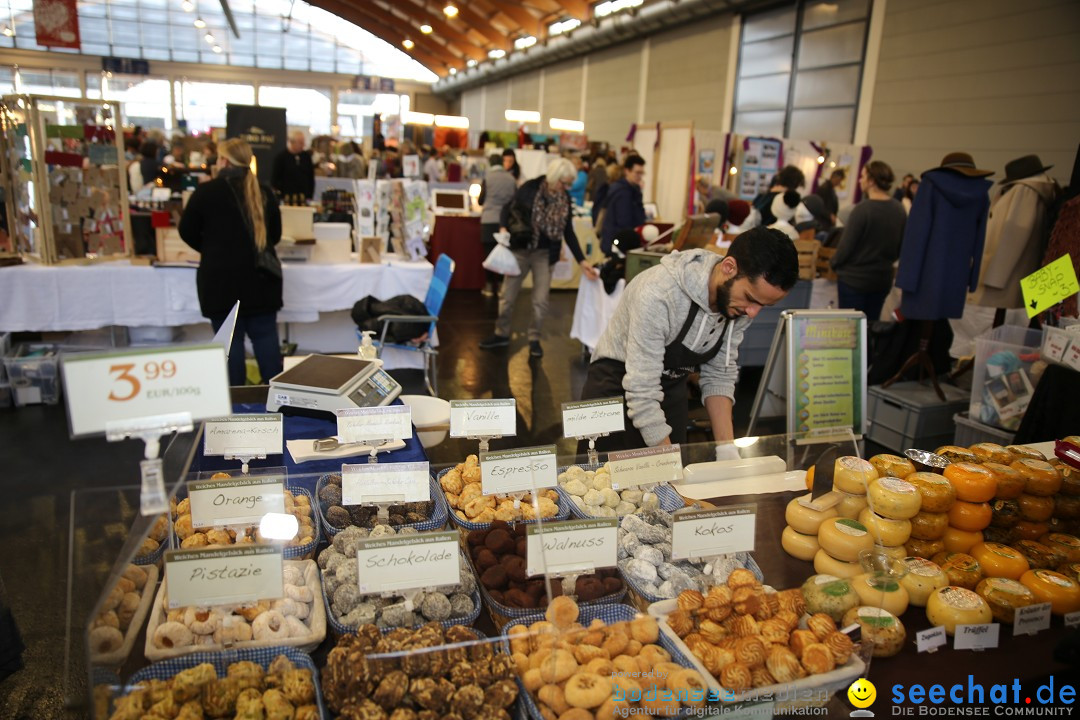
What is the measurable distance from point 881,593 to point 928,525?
0.31 m

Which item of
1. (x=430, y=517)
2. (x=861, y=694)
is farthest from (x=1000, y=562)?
(x=430, y=517)

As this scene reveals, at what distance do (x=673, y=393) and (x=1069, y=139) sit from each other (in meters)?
6.77

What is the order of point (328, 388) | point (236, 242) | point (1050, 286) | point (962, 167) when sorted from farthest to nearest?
point (962, 167) → point (236, 242) → point (1050, 286) → point (328, 388)

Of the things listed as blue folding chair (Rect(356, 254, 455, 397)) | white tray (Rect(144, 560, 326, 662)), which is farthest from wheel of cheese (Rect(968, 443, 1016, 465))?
blue folding chair (Rect(356, 254, 455, 397))

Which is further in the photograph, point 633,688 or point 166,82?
point 166,82

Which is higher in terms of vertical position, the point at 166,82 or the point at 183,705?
the point at 166,82

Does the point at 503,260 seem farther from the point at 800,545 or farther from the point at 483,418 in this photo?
the point at 800,545

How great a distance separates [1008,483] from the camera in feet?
5.95

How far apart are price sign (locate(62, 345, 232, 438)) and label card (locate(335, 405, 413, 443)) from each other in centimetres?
76

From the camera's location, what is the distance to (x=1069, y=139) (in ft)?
22.4

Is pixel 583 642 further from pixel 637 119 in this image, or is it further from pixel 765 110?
pixel 637 119

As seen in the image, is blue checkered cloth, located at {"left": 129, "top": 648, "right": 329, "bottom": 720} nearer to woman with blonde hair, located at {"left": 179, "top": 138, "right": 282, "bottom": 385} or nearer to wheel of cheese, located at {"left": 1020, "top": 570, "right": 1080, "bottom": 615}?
wheel of cheese, located at {"left": 1020, "top": 570, "right": 1080, "bottom": 615}

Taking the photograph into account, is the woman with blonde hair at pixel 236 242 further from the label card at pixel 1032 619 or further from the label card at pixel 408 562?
the label card at pixel 1032 619

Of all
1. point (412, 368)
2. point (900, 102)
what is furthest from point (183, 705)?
point (900, 102)
